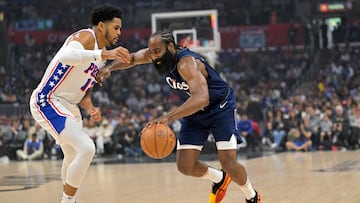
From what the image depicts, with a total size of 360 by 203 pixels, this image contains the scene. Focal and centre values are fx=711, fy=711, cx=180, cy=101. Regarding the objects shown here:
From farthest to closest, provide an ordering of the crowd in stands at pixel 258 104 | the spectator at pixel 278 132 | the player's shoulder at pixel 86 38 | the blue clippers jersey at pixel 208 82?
the spectator at pixel 278 132
the crowd in stands at pixel 258 104
the player's shoulder at pixel 86 38
the blue clippers jersey at pixel 208 82

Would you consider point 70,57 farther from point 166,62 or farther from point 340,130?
point 340,130

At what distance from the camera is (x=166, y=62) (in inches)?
254

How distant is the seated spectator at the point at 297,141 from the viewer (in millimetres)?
17141

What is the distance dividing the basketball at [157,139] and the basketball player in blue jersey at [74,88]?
1.92 feet

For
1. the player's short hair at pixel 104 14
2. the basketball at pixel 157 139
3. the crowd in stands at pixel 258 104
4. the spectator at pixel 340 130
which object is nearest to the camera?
the basketball at pixel 157 139

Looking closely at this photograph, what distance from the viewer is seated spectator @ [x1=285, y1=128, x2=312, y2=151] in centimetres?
1714

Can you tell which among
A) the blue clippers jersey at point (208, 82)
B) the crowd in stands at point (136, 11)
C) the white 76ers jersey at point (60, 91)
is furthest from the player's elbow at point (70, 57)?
the crowd in stands at point (136, 11)

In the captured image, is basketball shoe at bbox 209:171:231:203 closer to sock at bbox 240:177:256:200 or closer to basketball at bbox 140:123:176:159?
sock at bbox 240:177:256:200

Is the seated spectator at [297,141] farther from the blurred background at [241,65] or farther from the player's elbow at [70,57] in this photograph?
the player's elbow at [70,57]

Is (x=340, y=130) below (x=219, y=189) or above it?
below

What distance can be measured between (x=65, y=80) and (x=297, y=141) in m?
11.4

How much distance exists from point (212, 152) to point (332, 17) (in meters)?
11.5

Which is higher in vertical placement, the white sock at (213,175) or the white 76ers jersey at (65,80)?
the white 76ers jersey at (65,80)

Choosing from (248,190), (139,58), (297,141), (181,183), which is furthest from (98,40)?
(297,141)
